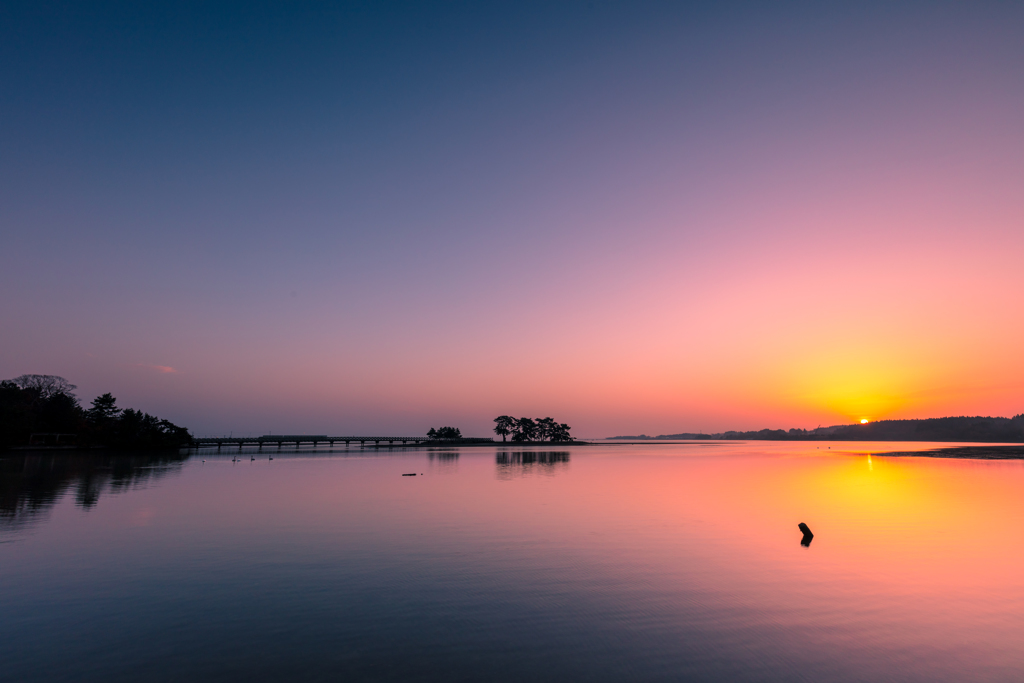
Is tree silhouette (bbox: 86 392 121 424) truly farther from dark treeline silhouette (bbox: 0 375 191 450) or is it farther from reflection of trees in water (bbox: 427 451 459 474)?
reflection of trees in water (bbox: 427 451 459 474)

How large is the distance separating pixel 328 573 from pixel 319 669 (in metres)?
8.03

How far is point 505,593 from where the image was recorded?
1575 cm

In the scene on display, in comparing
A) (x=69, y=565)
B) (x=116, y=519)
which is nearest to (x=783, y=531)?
(x=69, y=565)

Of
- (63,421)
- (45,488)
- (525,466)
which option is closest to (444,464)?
(525,466)

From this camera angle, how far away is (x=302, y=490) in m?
44.3

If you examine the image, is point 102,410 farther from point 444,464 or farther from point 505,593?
point 505,593

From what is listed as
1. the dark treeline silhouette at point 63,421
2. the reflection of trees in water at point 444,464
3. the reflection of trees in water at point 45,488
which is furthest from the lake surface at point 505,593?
the dark treeline silhouette at point 63,421

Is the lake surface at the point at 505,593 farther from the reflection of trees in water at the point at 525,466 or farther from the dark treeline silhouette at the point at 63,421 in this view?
the dark treeline silhouette at the point at 63,421

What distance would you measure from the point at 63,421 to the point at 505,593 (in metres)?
136

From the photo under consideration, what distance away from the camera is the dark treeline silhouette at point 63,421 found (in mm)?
96750

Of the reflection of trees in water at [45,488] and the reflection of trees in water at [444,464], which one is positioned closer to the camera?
the reflection of trees in water at [45,488]

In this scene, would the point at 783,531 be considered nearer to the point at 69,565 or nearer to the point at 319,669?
the point at 319,669

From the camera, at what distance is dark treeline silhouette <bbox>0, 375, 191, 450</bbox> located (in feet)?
317

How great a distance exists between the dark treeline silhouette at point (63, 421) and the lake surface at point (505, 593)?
8602cm
